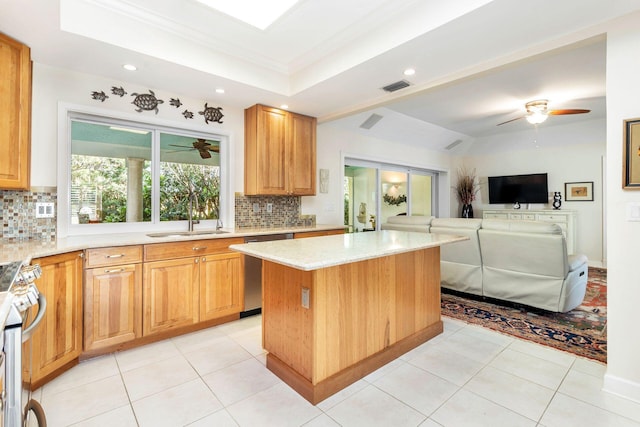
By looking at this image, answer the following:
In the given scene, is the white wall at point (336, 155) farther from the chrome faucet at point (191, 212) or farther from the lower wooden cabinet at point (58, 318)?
the lower wooden cabinet at point (58, 318)

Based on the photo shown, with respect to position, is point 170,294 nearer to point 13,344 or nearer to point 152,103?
point 13,344

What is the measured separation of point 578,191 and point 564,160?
65 centimetres

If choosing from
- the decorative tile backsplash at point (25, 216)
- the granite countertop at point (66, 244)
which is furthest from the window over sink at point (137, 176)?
the granite countertop at point (66, 244)

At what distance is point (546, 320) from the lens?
3115mm

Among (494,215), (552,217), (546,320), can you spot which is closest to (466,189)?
(494,215)

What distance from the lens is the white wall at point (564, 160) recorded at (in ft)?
18.7

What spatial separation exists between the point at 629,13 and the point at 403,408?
8.79ft

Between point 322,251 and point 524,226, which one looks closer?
point 322,251

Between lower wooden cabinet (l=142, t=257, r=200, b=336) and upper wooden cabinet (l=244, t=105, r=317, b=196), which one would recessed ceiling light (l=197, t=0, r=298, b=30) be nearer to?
upper wooden cabinet (l=244, t=105, r=317, b=196)

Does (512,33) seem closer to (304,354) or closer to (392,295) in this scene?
(392,295)

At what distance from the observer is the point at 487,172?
280 inches

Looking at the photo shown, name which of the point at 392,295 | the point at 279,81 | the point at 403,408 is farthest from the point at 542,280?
the point at 279,81

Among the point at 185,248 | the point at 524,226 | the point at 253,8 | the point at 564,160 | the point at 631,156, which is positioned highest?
the point at 253,8

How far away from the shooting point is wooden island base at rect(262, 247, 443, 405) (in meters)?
1.94
